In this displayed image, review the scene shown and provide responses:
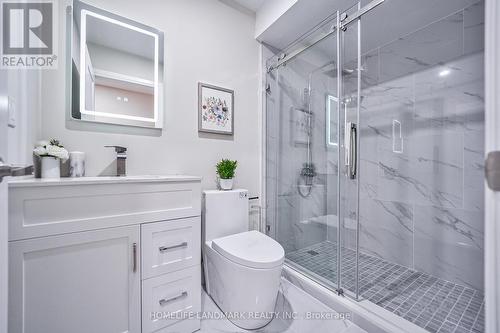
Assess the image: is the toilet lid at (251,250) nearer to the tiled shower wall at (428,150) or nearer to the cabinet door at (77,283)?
the cabinet door at (77,283)

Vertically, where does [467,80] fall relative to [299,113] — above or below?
above

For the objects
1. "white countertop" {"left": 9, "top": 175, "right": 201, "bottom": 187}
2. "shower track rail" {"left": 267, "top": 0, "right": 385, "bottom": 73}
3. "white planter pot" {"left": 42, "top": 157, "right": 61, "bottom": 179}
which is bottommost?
"white countertop" {"left": 9, "top": 175, "right": 201, "bottom": 187}

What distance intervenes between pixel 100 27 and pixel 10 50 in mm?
524

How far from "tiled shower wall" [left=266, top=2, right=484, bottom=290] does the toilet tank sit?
549 mm

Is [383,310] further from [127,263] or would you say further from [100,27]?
[100,27]

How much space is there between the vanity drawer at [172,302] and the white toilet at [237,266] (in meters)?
0.19

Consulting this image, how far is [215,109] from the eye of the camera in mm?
1823

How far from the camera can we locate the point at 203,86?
176 centimetres

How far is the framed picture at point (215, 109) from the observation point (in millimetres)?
1753

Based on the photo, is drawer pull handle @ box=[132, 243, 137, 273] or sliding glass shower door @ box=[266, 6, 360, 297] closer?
drawer pull handle @ box=[132, 243, 137, 273]

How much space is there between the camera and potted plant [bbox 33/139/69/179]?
43.4 inches

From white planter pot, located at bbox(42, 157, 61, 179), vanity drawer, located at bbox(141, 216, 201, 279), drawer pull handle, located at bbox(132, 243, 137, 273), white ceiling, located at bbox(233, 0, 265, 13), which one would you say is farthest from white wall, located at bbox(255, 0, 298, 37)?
drawer pull handle, located at bbox(132, 243, 137, 273)

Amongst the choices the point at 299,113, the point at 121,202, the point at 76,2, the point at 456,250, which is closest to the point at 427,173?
the point at 456,250

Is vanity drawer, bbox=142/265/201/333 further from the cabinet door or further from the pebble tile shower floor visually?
the pebble tile shower floor
